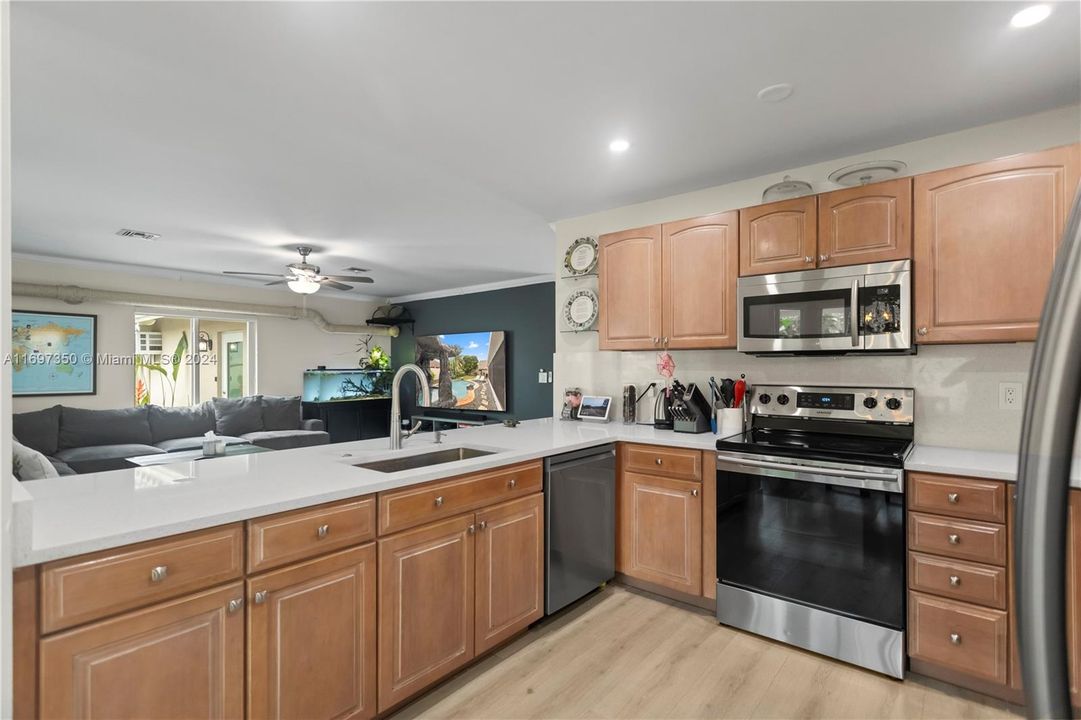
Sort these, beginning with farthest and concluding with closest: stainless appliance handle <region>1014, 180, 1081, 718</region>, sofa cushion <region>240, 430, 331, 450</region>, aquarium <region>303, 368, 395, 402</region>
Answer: aquarium <region>303, 368, 395, 402</region> < sofa cushion <region>240, 430, 331, 450</region> < stainless appliance handle <region>1014, 180, 1081, 718</region>

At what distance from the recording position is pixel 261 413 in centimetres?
651

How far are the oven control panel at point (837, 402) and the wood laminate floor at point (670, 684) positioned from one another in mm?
1141

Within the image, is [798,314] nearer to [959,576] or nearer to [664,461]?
[664,461]

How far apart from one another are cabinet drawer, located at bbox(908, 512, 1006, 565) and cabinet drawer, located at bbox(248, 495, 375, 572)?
6.96 feet

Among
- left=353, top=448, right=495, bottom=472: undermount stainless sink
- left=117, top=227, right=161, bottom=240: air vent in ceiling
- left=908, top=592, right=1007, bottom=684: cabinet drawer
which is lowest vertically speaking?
left=908, top=592, right=1007, bottom=684: cabinet drawer

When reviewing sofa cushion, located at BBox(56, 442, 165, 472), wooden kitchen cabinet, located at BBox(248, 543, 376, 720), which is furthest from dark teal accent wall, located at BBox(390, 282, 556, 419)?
wooden kitchen cabinet, located at BBox(248, 543, 376, 720)

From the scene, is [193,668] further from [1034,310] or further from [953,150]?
[953,150]

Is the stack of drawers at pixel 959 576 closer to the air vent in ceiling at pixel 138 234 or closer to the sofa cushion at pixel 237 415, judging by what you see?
the air vent in ceiling at pixel 138 234

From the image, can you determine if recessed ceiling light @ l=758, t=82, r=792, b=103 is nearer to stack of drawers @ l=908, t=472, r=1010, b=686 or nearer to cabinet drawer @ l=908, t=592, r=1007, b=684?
stack of drawers @ l=908, t=472, r=1010, b=686

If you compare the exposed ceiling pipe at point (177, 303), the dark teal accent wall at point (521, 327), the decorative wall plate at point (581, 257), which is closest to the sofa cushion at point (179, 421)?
the exposed ceiling pipe at point (177, 303)

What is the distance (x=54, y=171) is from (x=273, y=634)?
306cm

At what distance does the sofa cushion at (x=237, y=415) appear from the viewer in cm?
618

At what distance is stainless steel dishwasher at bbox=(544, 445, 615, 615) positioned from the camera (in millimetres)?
2656

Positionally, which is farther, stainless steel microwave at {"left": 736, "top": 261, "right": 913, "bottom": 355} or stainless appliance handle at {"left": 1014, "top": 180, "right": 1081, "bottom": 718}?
stainless steel microwave at {"left": 736, "top": 261, "right": 913, "bottom": 355}
